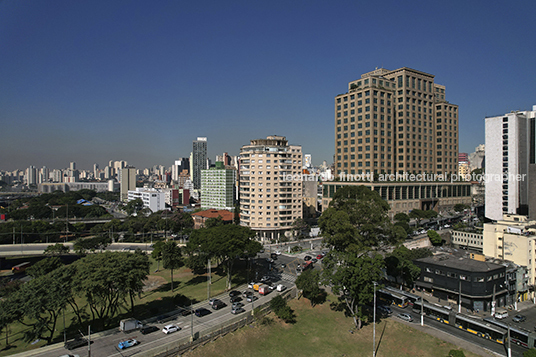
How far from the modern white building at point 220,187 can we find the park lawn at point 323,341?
297ft

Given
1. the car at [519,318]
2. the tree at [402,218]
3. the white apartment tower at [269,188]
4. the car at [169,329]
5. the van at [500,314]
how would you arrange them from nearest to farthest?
the car at [169,329], the car at [519,318], the van at [500,314], the white apartment tower at [269,188], the tree at [402,218]

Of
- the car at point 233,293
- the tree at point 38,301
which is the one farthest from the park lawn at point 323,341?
the tree at point 38,301

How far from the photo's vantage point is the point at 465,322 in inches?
1414

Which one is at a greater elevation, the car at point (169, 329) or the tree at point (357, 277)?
the tree at point (357, 277)

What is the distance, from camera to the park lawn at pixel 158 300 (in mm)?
33094

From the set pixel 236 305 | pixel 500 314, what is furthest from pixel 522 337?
pixel 236 305

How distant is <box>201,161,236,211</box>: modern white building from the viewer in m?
128

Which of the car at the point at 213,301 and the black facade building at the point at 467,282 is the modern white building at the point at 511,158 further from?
the car at the point at 213,301

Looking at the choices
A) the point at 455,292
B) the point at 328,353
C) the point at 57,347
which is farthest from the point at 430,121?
the point at 57,347

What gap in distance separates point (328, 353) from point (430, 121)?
300 ft

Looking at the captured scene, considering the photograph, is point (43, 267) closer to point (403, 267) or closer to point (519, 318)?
point (403, 267)

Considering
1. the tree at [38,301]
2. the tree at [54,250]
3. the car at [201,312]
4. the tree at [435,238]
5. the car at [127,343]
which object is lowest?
the car at [201,312]

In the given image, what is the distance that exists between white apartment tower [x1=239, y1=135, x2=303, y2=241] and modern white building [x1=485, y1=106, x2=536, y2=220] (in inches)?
1815

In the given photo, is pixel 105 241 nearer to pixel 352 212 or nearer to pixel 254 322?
pixel 254 322
